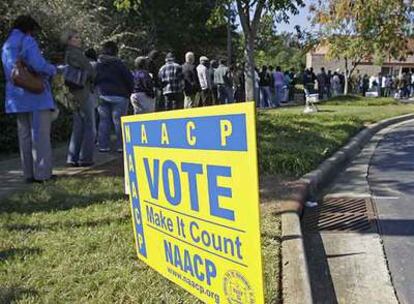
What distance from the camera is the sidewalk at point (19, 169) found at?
19.6 feet

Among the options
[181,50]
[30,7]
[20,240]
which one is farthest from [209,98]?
[181,50]

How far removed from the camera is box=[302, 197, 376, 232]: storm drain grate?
16.7ft

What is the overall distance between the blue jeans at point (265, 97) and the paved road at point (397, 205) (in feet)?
31.7

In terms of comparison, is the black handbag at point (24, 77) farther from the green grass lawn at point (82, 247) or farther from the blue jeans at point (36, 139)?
the green grass lawn at point (82, 247)

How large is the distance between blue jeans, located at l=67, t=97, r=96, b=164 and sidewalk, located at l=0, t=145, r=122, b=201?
0.16m

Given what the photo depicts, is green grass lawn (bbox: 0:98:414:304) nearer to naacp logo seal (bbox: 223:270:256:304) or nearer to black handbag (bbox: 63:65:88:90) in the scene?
naacp logo seal (bbox: 223:270:256:304)

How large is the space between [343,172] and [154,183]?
17.3 ft

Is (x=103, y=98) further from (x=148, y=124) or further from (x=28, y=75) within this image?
(x=148, y=124)

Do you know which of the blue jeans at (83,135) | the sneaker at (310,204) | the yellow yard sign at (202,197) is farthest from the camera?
the blue jeans at (83,135)

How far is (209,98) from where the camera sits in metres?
13.2

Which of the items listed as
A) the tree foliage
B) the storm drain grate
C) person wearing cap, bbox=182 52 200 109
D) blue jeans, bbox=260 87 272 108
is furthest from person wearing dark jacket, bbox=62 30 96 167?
the tree foliage

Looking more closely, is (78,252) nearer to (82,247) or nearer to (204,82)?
(82,247)

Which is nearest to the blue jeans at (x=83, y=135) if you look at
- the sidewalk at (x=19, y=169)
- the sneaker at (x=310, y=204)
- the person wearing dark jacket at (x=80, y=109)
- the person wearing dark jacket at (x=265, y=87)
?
the person wearing dark jacket at (x=80, y=109)

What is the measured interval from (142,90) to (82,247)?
430 centimetres
